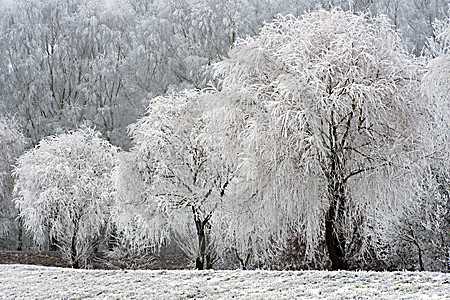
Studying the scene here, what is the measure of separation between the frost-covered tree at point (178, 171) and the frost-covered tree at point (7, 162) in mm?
9734

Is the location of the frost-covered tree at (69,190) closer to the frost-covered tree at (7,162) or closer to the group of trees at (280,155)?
the group of trees at (280,155)

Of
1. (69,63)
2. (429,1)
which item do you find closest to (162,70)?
(69,63)

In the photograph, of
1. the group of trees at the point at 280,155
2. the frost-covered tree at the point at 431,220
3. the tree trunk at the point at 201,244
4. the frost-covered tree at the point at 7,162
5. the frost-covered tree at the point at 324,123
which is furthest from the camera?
the frost-covered tree at the point at 7,162

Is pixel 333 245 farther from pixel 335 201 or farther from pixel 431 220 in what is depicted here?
pixel 431 220

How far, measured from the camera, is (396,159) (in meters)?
8.74

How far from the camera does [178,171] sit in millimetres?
12602

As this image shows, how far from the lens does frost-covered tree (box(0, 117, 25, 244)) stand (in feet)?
66.7

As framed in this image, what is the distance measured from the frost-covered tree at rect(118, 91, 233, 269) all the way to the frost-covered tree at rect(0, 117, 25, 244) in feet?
31.9

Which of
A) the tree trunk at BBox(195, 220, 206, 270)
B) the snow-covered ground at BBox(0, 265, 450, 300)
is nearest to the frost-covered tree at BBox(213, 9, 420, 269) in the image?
the snow-covered ground at BBox(0, 265, 450, 300)

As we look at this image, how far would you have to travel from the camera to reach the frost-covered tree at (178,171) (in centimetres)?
1233

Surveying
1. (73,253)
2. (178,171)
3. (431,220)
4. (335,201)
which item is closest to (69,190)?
(73,253)

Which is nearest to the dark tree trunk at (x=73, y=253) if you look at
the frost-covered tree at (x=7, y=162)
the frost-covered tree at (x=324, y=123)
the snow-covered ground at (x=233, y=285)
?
the frost-covered tree at (x=7, y=162)

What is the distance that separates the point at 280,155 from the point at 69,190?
957 centimetres

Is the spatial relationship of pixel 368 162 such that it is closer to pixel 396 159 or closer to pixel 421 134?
pixel 396 159
